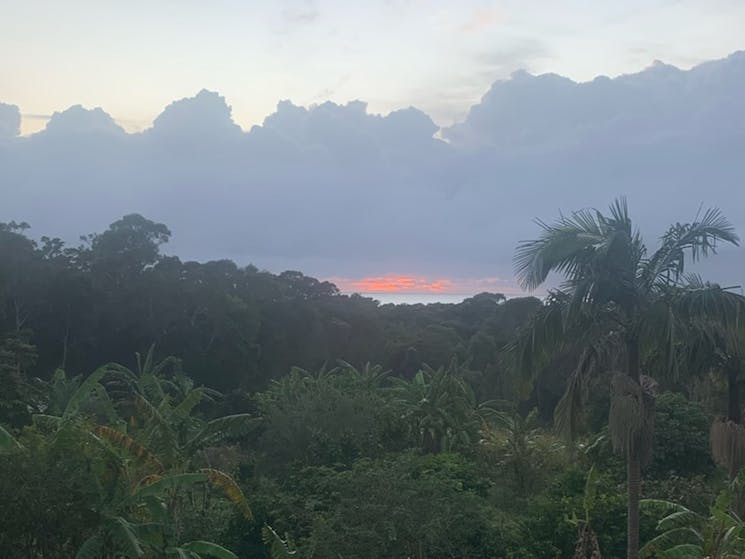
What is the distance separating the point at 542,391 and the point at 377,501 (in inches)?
1325

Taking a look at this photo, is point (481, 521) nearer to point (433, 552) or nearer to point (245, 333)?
point (433, 552)

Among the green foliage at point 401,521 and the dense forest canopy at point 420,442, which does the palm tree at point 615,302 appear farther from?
the green foliage at point 401,521

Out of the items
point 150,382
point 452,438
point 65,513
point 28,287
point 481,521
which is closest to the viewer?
point 65,513

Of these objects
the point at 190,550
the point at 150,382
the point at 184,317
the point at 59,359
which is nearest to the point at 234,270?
the point at 184,317

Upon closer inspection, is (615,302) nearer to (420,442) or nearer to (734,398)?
(734,398)

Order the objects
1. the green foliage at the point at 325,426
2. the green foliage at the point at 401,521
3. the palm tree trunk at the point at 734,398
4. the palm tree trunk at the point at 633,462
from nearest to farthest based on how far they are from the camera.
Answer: the palm tree trunk at the point at 633,462 < the palm tree trunk at the point at 734,398 < the green foliage at the point at 401,521 < the green foliage at the point at 325,426

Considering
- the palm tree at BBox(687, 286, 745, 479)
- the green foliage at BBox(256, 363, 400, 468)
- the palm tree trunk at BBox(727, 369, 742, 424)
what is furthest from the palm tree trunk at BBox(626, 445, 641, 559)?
the green foliage at BBox(256, 363, 400, 468)

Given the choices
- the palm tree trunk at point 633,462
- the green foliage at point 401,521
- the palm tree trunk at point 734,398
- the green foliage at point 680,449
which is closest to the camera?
the palm tree trunk at point 633,462

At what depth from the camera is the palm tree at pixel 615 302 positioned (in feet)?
38.9

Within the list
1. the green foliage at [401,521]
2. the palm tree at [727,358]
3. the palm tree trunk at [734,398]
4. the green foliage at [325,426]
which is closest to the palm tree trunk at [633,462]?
the palm tree at [727,358]

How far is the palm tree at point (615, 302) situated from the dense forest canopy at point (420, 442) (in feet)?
0.10

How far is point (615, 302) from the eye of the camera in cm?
1216

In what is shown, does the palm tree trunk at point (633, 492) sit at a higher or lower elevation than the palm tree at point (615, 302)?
lower

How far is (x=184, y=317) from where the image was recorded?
48.0 meters
